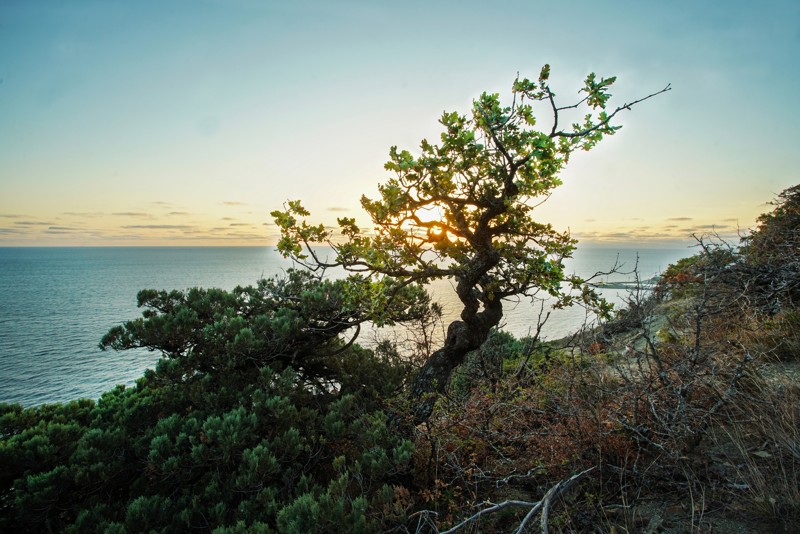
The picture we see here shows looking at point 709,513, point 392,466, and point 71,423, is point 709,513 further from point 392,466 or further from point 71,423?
point 71,423

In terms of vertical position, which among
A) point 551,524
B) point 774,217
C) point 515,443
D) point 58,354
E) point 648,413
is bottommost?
point 58,354

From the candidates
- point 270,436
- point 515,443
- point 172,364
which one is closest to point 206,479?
point 270,436

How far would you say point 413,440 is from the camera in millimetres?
6148

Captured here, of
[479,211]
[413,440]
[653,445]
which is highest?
[479,211]

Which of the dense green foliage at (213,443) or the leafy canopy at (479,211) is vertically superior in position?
the leafy canopy at (479,211)

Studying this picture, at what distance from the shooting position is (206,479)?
565 cm

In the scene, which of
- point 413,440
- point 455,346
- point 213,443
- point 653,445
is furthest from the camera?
point 455,346

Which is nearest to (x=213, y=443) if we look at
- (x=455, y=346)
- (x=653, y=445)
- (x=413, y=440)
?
(x=413, y=440)

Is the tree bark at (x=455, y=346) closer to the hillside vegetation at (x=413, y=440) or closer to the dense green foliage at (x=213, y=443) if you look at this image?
the hillside vegetation at (x=413, y=440)

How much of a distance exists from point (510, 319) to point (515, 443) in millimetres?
31688

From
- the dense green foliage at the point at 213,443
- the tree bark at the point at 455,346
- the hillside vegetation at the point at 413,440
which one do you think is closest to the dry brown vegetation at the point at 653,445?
the hillside vegetation at the point at 413,440

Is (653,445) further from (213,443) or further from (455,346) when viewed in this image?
(213,443)

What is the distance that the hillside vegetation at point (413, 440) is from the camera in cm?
390

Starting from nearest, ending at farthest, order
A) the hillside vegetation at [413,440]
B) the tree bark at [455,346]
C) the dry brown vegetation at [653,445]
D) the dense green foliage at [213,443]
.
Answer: the dry brown vegetation at [653,445]
the hillside vegetation at [413,440]
the dense green foliage at [213,443]
the tree bark at [455,346]
